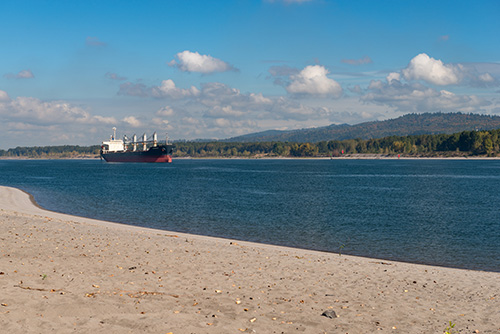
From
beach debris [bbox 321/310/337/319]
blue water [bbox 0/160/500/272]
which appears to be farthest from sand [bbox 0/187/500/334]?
blue water [bbox 0/160/500/272]

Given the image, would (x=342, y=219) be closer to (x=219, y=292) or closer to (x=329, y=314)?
(x=219, y=292)

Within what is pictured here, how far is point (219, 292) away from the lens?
579 inches

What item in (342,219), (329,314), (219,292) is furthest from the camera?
(342,219)

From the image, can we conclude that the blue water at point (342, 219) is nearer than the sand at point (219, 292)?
No

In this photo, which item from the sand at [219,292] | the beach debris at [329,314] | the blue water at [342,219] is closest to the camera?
the sand at [219,292]

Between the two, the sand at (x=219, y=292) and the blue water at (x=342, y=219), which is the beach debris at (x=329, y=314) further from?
the blue water at (x=342, y=219)

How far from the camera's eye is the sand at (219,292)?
38.5 feet

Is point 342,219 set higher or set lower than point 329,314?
lower

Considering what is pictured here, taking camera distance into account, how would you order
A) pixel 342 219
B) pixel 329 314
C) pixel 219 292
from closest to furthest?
pixel 329 314
pixel 219 292
pixel 342 219

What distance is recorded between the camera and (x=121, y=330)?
1091 centimetres

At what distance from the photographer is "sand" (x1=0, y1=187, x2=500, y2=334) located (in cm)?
1173

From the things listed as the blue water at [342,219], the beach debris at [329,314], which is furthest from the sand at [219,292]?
the blue water at [342,219]

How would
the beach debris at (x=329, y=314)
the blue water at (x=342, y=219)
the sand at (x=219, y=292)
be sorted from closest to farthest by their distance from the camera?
1. the sand at (x=219, y=292)
2. the beach debris at (x=329, y=314)
3. the blue water at (x=342, y=219)

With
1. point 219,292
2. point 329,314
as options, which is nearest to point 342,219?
point 219,292
